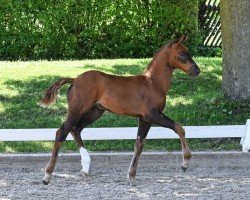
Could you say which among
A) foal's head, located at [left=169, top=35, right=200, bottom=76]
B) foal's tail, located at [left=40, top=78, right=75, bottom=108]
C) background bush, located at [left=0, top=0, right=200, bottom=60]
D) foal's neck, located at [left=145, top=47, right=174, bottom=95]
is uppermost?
foal's head, located at [left=169, top=35, right=200, bottom=76]

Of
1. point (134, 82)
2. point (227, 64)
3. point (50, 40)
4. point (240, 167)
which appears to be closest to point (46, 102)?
point (134, 82)

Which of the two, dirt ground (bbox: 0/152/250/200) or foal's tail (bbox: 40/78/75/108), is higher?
foal's tail (bbox: 40/78/75/108)

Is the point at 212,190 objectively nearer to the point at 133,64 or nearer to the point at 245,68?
the point at 245,68

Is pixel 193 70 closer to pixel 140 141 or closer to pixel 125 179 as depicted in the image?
pixel 140 141

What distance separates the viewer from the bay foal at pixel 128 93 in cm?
937

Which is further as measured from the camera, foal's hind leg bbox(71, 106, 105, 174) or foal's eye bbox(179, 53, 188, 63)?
foal's hind leg bbox(71, 106, 105, 174)

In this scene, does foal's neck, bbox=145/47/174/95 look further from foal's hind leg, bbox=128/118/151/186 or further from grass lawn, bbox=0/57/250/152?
grass lawn, bbox=0/57/250/152

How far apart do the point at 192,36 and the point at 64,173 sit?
9.17 metres

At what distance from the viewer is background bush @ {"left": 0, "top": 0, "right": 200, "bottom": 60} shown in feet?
58.3

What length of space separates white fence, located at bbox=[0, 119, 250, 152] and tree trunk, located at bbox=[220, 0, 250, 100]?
1.75 meters

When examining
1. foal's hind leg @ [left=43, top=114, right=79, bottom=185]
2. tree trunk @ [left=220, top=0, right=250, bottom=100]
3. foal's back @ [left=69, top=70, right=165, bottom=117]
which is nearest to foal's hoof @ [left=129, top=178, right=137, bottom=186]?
foal's back @ [left=69, top=70, right=165, bottom=117]

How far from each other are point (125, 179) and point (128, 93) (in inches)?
43.9

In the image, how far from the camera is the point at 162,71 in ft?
31.3

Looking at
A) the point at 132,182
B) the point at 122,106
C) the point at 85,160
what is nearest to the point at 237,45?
the point at 122,106
